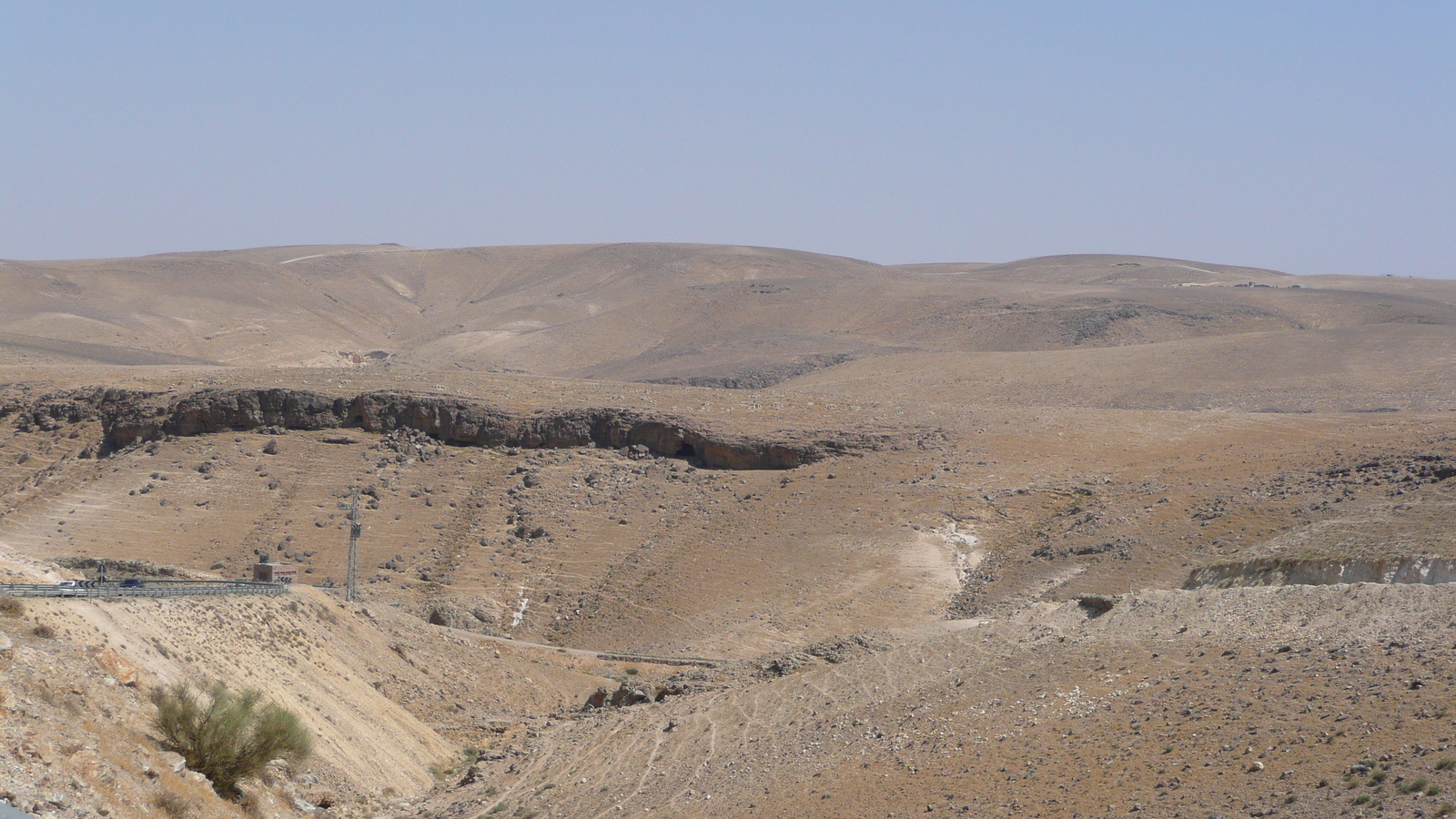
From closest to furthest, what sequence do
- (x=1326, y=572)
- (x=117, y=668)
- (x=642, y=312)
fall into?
1. (x=117, y=668)
2. (x=1326, y=572)
3. (x=642, y=312)

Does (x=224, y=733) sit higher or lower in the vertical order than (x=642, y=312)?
lower

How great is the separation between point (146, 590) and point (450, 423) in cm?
2687

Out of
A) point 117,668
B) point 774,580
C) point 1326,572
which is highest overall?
point 1326,572

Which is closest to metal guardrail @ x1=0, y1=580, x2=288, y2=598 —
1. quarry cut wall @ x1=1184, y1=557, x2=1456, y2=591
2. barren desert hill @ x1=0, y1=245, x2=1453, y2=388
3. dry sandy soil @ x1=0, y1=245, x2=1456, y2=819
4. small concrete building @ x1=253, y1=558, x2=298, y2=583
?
dry sandy soil @ x1=0, y1=245, x2=1456, y2=819

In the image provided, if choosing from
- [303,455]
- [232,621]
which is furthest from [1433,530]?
[303,455]

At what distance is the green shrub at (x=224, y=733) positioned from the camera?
22672 mm

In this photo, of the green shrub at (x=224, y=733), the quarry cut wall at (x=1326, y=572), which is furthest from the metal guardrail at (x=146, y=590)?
the quarry cut wall at (x=1326, y=572)

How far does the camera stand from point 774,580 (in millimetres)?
43719

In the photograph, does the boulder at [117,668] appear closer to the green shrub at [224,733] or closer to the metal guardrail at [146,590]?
the green shrub at [224,733]

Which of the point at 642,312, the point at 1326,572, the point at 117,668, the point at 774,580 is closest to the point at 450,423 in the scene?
the point at 774,580

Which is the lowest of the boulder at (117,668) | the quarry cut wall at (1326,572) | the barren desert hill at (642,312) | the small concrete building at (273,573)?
the small concrete building at (273,573)

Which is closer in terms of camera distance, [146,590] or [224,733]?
[224,733]

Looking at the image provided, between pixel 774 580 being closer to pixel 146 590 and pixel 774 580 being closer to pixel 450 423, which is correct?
pixel 450 423

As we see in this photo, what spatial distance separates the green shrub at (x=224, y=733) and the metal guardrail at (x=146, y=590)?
10.5 feet
